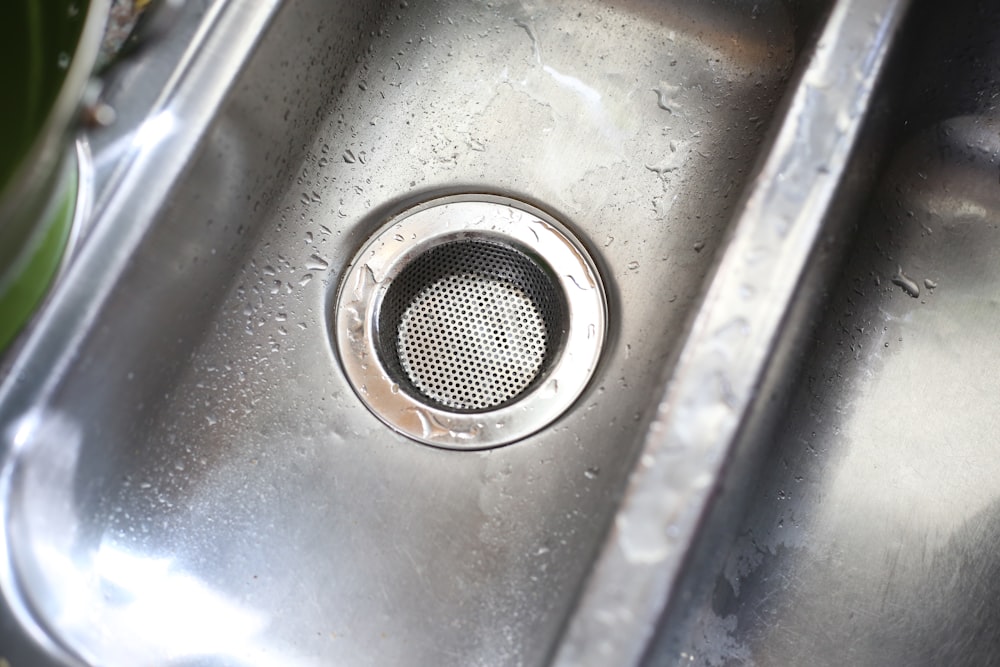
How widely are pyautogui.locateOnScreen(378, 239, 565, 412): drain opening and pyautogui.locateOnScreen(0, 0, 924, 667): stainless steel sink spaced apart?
0.04 metres

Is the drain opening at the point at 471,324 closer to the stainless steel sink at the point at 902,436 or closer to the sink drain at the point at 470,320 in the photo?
the sink drain at the point at 470,320

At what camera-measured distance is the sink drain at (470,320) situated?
0.66 m

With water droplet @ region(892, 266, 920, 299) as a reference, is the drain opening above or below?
below

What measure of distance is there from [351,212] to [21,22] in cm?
30

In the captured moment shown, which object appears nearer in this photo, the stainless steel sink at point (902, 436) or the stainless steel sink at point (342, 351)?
the stainless steel sink at point (342, 351)

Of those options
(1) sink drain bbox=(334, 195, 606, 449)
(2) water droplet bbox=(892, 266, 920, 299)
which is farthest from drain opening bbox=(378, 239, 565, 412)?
(2) water droplet bbox=(892, 266, 920, 299)

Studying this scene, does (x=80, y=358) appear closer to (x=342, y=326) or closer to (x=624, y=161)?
(x=342, y=326)

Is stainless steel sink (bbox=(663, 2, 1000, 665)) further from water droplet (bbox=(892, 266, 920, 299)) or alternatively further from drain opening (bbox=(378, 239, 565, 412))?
drain opening (bbox=(378, 239, 565, 412))

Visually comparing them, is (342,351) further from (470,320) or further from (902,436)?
(902,436)

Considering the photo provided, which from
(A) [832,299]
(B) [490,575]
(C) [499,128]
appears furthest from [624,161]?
(B) [490,575]

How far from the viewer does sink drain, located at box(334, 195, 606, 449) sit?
2.15 ft

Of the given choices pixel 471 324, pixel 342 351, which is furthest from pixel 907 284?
pixel 342 351

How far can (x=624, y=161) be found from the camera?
0.70 meters

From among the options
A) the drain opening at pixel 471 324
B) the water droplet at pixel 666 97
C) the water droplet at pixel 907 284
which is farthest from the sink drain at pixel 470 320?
the water droplet at pixel 907 284
